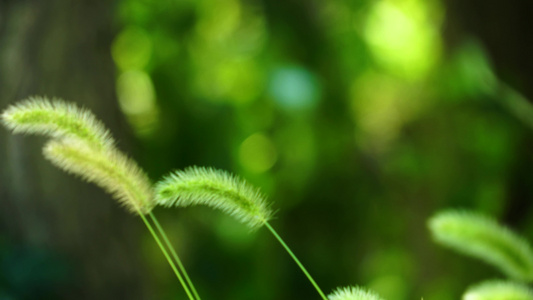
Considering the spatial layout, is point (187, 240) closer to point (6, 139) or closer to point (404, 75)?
point (6, 139)

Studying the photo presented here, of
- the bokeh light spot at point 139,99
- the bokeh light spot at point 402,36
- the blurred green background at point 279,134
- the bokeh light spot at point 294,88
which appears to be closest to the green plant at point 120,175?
the blurred green background at point 279,134

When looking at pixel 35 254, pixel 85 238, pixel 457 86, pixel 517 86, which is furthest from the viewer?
pixel 457 86

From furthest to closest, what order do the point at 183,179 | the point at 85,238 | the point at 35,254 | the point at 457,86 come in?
1. the point at 457,86
2. the point at 85,238
3. the point at 35,254
4. the point at 183,179

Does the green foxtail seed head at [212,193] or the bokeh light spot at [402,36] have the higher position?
the bokeh light spot at [402,36]

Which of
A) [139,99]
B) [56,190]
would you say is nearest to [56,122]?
[56,190]

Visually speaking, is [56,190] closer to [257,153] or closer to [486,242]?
[257,153]

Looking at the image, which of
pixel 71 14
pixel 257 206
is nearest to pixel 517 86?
pixel 71 14

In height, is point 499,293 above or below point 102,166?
below

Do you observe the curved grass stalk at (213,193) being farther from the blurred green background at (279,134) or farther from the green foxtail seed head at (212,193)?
the blurred green background at (279,134)
